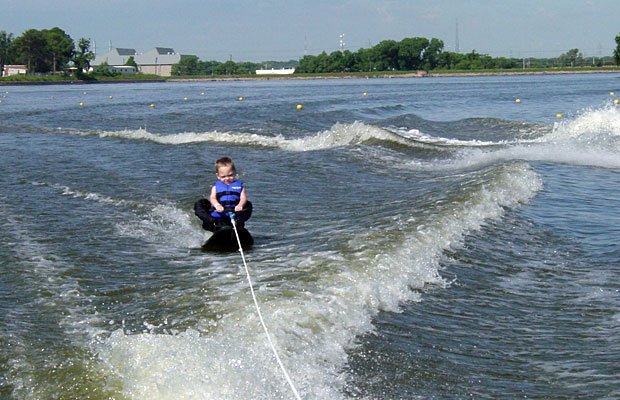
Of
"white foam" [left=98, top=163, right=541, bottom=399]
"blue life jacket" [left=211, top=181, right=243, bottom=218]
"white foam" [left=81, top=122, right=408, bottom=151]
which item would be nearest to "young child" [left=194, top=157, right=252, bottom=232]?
"blue life jacket" [left=211, top=181, right=243, bottom=218]

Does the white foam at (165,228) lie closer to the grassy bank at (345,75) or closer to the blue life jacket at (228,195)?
the blue life jacket at (228,195)

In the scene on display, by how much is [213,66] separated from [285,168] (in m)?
178

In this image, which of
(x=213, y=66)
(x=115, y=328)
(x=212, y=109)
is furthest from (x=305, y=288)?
(x=213, y=66)

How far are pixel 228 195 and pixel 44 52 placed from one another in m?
146

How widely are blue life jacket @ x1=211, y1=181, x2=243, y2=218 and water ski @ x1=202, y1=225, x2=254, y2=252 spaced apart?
28 centimetres

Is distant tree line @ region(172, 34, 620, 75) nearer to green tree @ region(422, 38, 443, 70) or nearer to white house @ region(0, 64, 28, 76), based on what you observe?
green tree @ region(422, 38, 443, 70)

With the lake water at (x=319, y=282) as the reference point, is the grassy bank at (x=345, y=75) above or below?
above

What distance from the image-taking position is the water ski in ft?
30.9

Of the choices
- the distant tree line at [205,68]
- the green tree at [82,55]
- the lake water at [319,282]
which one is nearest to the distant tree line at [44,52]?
the green tree at [82,55]

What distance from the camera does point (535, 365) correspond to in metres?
6.05

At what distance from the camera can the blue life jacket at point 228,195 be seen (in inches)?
380

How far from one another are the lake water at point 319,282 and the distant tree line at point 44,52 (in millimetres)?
131349

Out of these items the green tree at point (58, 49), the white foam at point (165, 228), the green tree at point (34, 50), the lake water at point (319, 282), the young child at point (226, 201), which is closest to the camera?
the lake water at point (319, 282)

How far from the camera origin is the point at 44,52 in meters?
145
